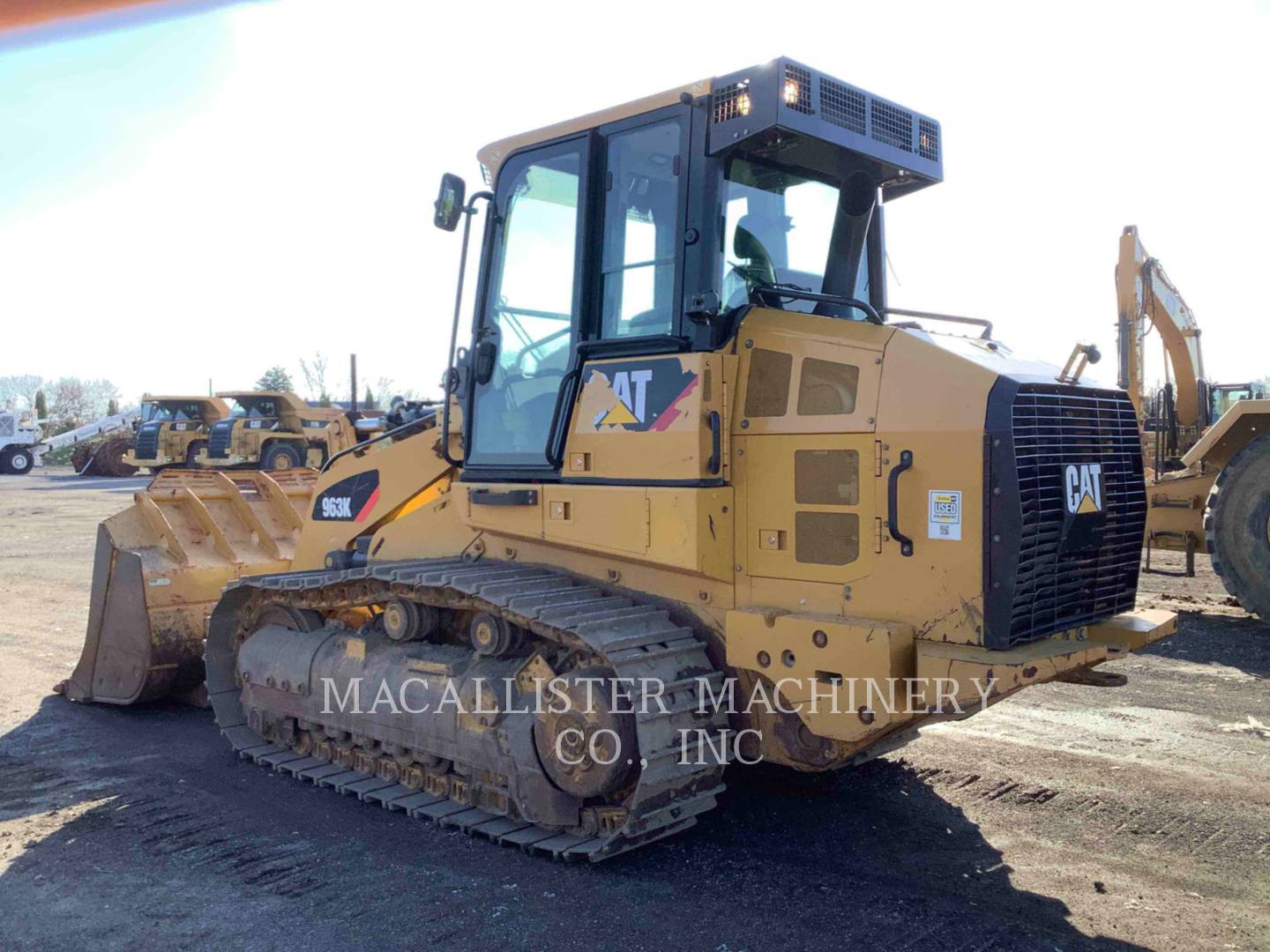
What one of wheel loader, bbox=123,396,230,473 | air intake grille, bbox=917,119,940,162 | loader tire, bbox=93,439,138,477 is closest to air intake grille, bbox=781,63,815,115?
air intake grille, bbox=917,119,940,162

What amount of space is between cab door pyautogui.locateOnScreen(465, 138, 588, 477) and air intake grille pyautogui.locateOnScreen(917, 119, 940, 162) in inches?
63.6

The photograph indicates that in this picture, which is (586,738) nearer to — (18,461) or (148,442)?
(148,442)

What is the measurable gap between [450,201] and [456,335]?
68 cm

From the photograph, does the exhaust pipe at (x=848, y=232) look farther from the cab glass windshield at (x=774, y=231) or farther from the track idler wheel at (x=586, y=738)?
the track idler wheel at (x=586, y=738)

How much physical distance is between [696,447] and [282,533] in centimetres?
459

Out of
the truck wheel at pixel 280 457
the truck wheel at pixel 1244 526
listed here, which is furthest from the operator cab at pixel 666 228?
the truck wheel at pixel 280 457

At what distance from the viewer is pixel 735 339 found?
15.1 ft

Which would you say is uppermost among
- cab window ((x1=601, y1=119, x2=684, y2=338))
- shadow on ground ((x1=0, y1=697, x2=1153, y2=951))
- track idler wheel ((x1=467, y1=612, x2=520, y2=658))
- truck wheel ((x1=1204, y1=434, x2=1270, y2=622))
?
cab window ((x1=601, y1=119, x2=684, y2=338))

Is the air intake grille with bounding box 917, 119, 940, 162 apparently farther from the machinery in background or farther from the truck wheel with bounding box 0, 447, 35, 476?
the truck wheel with bounding box 0, 447, 35, 476

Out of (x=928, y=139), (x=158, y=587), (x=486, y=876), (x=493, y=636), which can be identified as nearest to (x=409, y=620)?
(x=493, y=636)

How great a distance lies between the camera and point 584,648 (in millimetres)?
4574

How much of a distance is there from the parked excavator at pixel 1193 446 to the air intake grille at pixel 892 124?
4380 mm

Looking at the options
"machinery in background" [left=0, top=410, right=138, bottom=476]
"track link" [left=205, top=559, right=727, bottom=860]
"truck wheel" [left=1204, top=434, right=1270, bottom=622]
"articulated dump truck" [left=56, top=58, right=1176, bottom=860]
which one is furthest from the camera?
"machinery in background" [left=0, top=410, right=138, bottom=476]

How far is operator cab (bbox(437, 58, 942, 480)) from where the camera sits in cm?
457
